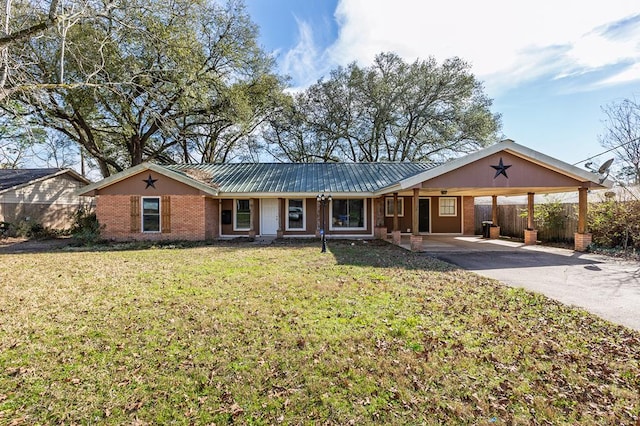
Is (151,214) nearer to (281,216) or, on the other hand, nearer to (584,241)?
(281,216)

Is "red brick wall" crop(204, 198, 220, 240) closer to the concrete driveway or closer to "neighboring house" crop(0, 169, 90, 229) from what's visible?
"neighboring house" crop(0, 169, 90, 229)

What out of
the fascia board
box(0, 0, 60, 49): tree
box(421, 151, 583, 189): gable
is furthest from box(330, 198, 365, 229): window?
box(0, 0, 60, 49): tree

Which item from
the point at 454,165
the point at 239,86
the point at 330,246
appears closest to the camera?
the point at 454,165

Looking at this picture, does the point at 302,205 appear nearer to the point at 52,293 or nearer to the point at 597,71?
the point at 52,293

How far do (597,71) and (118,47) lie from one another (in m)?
21.7

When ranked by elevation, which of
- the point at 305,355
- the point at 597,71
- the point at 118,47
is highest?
the point at 118,47

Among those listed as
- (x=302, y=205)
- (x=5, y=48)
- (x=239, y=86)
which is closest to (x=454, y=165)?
(x=302, y=205)

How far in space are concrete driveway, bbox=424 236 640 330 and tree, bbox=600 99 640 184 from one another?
26.7 ft

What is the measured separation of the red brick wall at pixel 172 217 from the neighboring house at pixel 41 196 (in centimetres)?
308

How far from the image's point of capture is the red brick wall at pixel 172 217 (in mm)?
14016

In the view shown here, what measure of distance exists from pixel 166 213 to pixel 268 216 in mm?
4707

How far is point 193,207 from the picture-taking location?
46.0 feet

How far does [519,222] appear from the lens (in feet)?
50.9

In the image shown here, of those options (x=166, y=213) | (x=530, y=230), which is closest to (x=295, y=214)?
(x=166, y=213)
